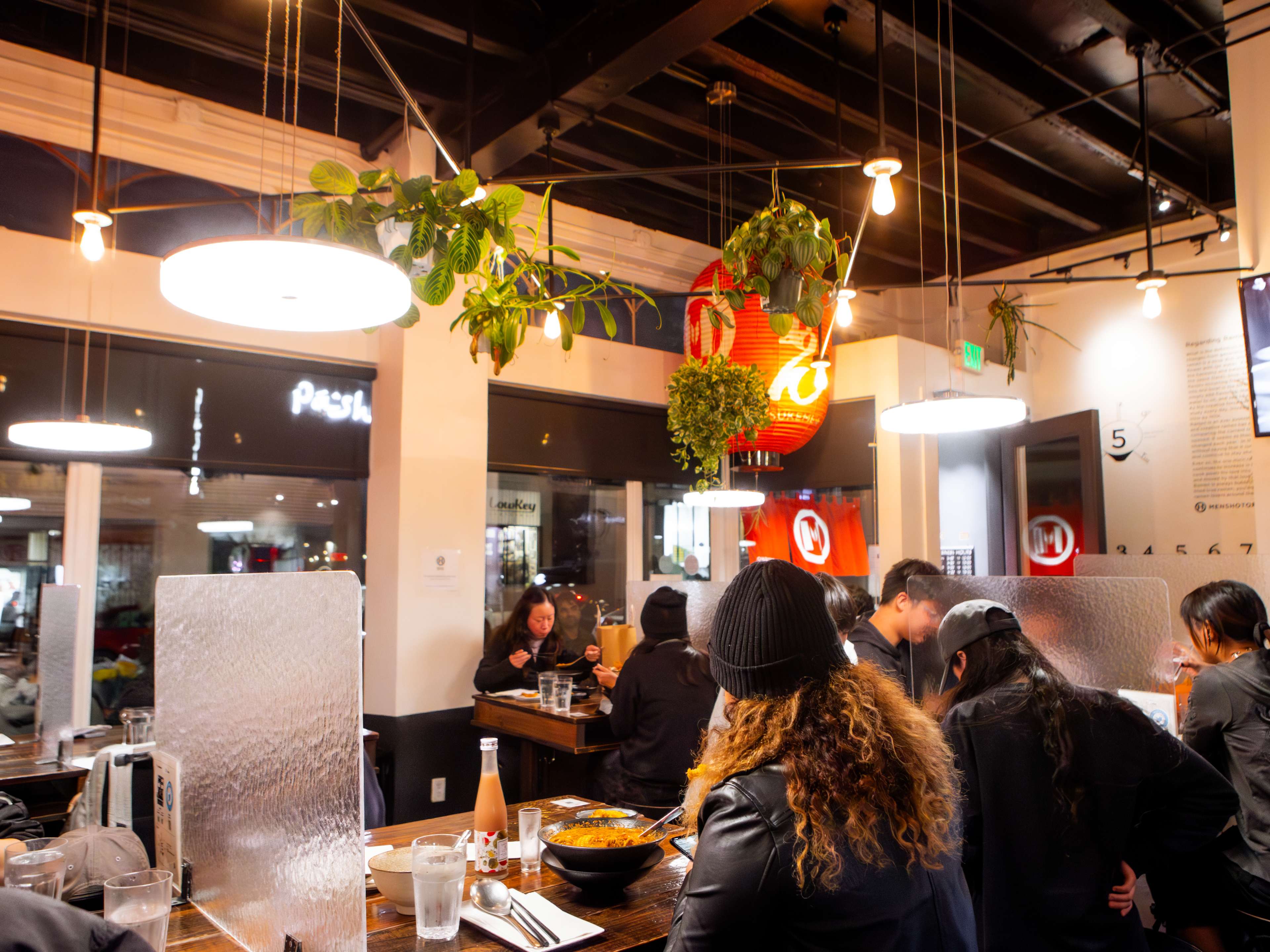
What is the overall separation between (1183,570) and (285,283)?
3.80 meters

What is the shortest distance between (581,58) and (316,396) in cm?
250

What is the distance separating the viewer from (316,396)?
206 inches

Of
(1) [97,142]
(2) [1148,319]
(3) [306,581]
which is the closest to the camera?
(3) [306,581]

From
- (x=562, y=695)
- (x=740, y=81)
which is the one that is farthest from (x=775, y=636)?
(x=740, y=81)

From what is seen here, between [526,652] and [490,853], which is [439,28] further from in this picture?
[490,853]

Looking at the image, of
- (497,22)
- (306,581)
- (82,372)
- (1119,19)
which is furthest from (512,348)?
(1119,19)

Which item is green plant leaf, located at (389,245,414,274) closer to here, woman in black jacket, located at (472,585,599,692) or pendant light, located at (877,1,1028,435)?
pendant light, located at (877,1,1028,435)

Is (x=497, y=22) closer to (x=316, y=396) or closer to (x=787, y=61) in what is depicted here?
(x=787, y=61)

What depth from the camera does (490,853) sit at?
202 cm

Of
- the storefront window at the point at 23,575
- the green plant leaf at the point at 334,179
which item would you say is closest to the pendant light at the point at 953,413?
the green plant leaf at the point at 334,179

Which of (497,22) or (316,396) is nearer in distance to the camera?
(497,22)

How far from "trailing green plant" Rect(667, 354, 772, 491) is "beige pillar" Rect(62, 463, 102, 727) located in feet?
10.3

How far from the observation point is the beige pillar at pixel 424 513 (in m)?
5.08

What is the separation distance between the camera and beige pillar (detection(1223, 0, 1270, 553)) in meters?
4.48
